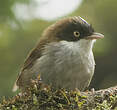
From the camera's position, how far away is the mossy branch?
3494 mm

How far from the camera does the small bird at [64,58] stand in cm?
501

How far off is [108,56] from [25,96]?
14.8 feet

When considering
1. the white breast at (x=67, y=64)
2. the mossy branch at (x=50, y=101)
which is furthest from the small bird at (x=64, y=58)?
the mossy branch at (x=50, y=101)

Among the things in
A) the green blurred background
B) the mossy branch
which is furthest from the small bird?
the green blurred background

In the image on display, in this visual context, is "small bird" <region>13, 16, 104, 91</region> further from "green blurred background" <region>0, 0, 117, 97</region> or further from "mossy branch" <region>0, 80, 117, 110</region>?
"green blurred background" <region>0, 0, 117, 97</region>

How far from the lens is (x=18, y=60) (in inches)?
302

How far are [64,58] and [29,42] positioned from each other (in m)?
3.01

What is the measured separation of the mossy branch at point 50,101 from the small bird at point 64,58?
1.31m

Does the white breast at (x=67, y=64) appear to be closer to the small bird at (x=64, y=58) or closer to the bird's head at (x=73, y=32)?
the small bird at (x=64, y=58)

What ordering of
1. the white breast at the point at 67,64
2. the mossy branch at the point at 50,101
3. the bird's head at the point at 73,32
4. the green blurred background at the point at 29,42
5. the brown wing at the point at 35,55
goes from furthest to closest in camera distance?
the green blurred background at the point at 29,42 < the brown wing at the point at 35,55 < the bird's head at the point at 73,32 < the white breast at the point at 67,64 < the mossy branch at the point at 50,101

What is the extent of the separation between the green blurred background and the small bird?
189 cm

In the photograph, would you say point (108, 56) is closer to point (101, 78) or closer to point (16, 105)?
point (101, 78)

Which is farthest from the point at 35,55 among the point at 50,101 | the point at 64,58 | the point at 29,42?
the point at 29,42

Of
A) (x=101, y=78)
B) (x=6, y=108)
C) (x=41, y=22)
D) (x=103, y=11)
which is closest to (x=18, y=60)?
(x=41, y=22)
